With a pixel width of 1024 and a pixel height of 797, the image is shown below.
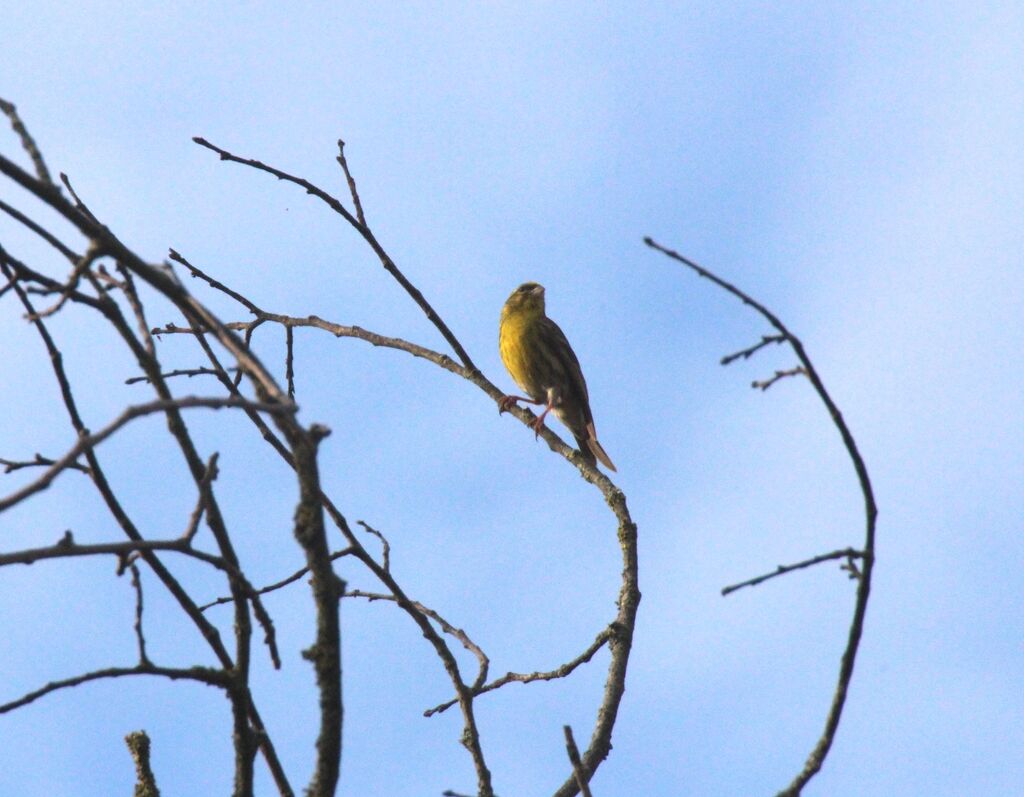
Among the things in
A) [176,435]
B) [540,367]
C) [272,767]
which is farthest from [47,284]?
[540,367]

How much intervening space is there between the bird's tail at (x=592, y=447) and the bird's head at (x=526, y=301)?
1598 millimetres

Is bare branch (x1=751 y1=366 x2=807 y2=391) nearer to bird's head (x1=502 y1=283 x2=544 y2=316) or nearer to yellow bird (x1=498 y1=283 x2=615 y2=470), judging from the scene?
yellow bird (x1=498 y1=283 x2=615 y2=470)

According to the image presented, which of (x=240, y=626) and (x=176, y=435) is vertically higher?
(x=176, y=435)

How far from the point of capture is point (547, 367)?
9.82 m

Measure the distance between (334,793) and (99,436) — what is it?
84cm

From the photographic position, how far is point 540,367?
982cm

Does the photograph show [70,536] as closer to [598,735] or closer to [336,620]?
[336,620]

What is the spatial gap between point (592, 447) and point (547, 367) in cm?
104

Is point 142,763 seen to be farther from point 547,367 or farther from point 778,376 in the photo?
point 547,367

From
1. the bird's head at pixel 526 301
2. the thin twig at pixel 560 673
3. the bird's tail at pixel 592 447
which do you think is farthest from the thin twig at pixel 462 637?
the bird's head at pixel 526 301

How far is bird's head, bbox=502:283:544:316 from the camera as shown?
34.8ft

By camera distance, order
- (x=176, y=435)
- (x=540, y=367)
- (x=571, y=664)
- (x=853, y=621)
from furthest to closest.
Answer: (x=540, y=367) → (x=571, y=664) → (x=176, y=435) → (x=853, y=621)

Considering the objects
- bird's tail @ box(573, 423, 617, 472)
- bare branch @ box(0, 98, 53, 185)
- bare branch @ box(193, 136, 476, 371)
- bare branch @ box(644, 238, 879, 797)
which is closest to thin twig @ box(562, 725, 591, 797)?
bare branch @ box(644, 238, 879, 797)

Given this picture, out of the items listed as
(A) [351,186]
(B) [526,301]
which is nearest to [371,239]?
(A) [351,186]
